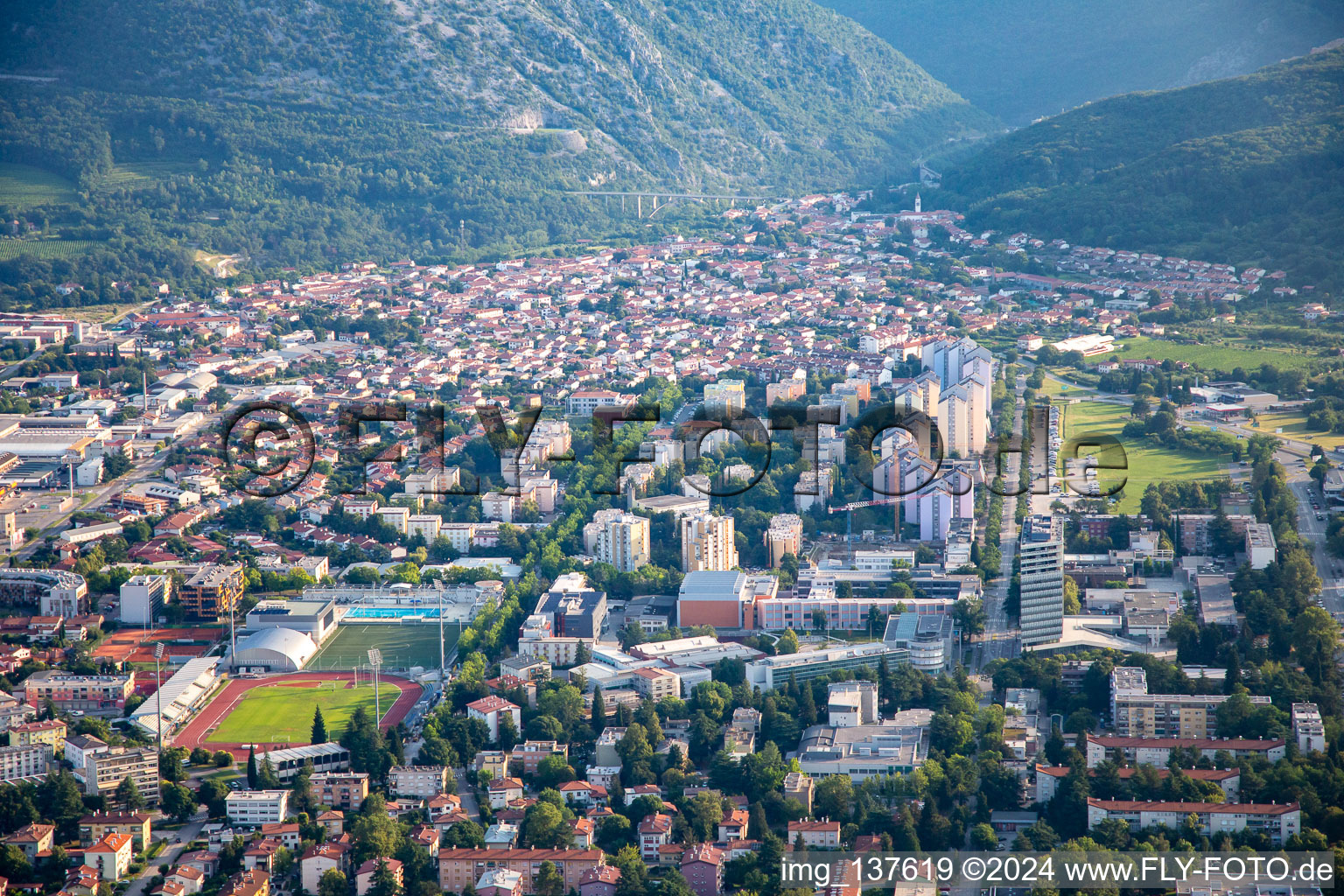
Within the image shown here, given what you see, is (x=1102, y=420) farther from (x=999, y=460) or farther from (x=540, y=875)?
(x=540, y=875)

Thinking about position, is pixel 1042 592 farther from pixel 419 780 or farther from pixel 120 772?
pixel 120 772

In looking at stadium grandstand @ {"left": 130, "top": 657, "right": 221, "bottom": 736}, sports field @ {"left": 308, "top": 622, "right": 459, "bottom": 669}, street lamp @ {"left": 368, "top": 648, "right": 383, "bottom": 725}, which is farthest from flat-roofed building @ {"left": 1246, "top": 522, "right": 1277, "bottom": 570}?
stadium grandstand @ {"left": 130, "top": 657, "right": 221, "bottom": 736}

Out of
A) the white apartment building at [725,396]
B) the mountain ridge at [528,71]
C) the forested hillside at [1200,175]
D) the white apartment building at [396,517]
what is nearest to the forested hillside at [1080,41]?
the mountain ridge at [528,71]

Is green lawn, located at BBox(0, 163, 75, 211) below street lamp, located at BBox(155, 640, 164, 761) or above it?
above

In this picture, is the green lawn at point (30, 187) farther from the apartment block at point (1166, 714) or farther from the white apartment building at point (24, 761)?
the apartment block at point (1166, 714)

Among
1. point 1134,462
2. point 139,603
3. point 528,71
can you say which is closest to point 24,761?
point 139,603

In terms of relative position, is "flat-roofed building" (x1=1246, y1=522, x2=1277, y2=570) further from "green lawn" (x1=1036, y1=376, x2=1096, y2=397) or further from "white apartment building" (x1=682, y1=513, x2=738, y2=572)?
"green lawn" (x1=1036, y1=376, x2=1096, y2=397)

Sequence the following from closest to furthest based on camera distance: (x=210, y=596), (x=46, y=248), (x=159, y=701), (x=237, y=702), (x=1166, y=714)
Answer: (x=1166, y=714), (x=159, y=701), (x=237, y=702), (x=210, y=596), (x=46, y=248)
